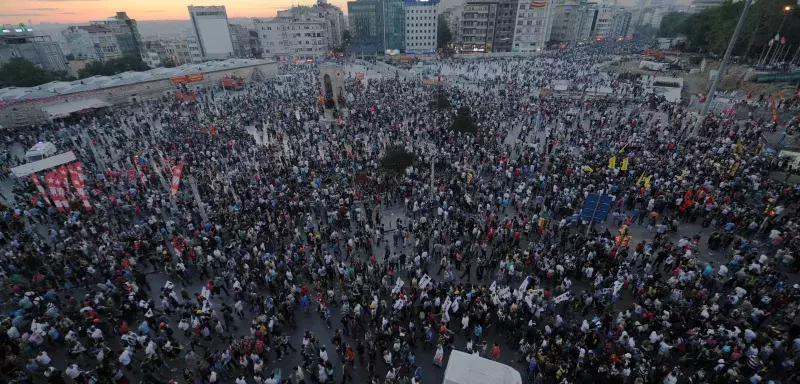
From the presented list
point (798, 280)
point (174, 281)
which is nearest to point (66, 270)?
point (174, 281)

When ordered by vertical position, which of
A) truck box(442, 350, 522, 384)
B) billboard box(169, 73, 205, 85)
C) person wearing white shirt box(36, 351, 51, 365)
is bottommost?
person wearing white shirt box(36, 351, 51, 365)

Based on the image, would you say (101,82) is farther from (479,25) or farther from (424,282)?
(479,25)

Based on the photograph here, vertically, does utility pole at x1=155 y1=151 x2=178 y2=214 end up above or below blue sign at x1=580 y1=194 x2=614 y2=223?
below

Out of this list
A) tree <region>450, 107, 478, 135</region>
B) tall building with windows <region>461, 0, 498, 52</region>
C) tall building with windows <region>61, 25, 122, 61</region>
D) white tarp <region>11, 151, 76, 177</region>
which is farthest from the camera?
tall building with windows <region>461, 0, 498, 52</region>

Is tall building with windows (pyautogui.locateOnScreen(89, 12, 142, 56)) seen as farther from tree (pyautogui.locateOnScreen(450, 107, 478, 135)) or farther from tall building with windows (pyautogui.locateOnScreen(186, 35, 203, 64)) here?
tree (pyautogui.locateOnScreen(450, 107, 478, 135))

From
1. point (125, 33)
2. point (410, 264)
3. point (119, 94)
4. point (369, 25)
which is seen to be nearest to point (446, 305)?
point (410, 264)

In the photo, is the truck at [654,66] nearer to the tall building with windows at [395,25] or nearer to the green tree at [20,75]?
the tall building with windows at [395,25]

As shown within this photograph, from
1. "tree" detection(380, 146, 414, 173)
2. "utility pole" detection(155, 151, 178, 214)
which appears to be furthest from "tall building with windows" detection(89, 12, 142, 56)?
"tree" detection(380, 146, 414, 173)

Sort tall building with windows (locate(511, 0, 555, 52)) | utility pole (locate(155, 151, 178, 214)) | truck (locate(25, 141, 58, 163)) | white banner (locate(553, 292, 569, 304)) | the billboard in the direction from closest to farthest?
white banner (locate(553, 292, 569, 304)), utility pole (locate(155, 151, 178, 214)), truck (locate(25, 141, 58, 163)), the billboard, tall building with windows (locate(511, 0, 555, 52))
